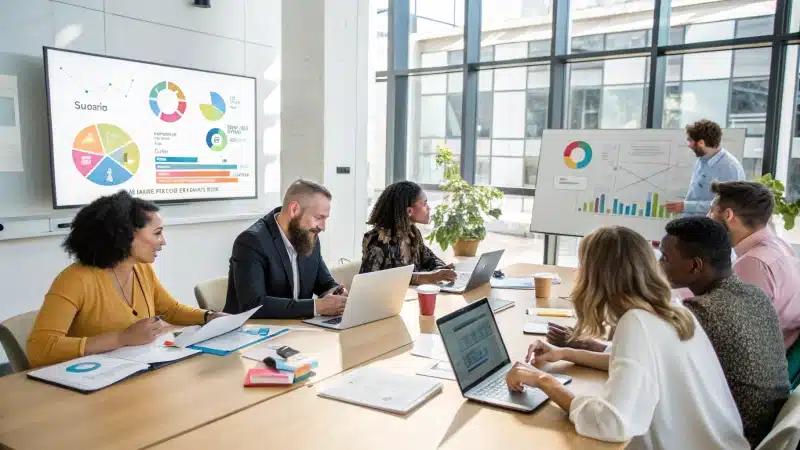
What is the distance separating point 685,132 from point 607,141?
1.82ft

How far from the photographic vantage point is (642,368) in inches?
57.1

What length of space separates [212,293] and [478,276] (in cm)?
127

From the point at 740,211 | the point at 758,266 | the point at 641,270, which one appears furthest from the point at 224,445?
the point at 740,211

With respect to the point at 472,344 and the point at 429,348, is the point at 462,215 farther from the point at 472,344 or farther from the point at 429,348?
the point at 472,344

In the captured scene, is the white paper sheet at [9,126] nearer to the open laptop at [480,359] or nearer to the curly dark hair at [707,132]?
the open laptop at [480,359]

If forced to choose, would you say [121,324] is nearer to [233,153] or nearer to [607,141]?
[233,153]

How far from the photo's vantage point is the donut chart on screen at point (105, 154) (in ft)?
12.6

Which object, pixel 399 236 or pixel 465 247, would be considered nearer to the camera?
pixel 399 236

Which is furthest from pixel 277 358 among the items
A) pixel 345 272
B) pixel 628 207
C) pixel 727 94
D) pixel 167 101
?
pixel 727 94

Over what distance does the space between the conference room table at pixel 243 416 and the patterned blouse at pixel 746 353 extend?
13.7 inches

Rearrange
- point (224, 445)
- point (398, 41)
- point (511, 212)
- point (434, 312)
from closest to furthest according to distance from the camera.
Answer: point (224, 445) → point (434, 312) → point (511, 212) → point (398, 41)

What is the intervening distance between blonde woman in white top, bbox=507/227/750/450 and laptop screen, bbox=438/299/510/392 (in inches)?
4.4

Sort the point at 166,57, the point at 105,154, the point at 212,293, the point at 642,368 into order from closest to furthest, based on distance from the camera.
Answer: the point at 642,368 < the point at 212,293 < the point at 105,154 < the point at 166,57

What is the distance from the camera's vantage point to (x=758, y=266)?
2377 mm
